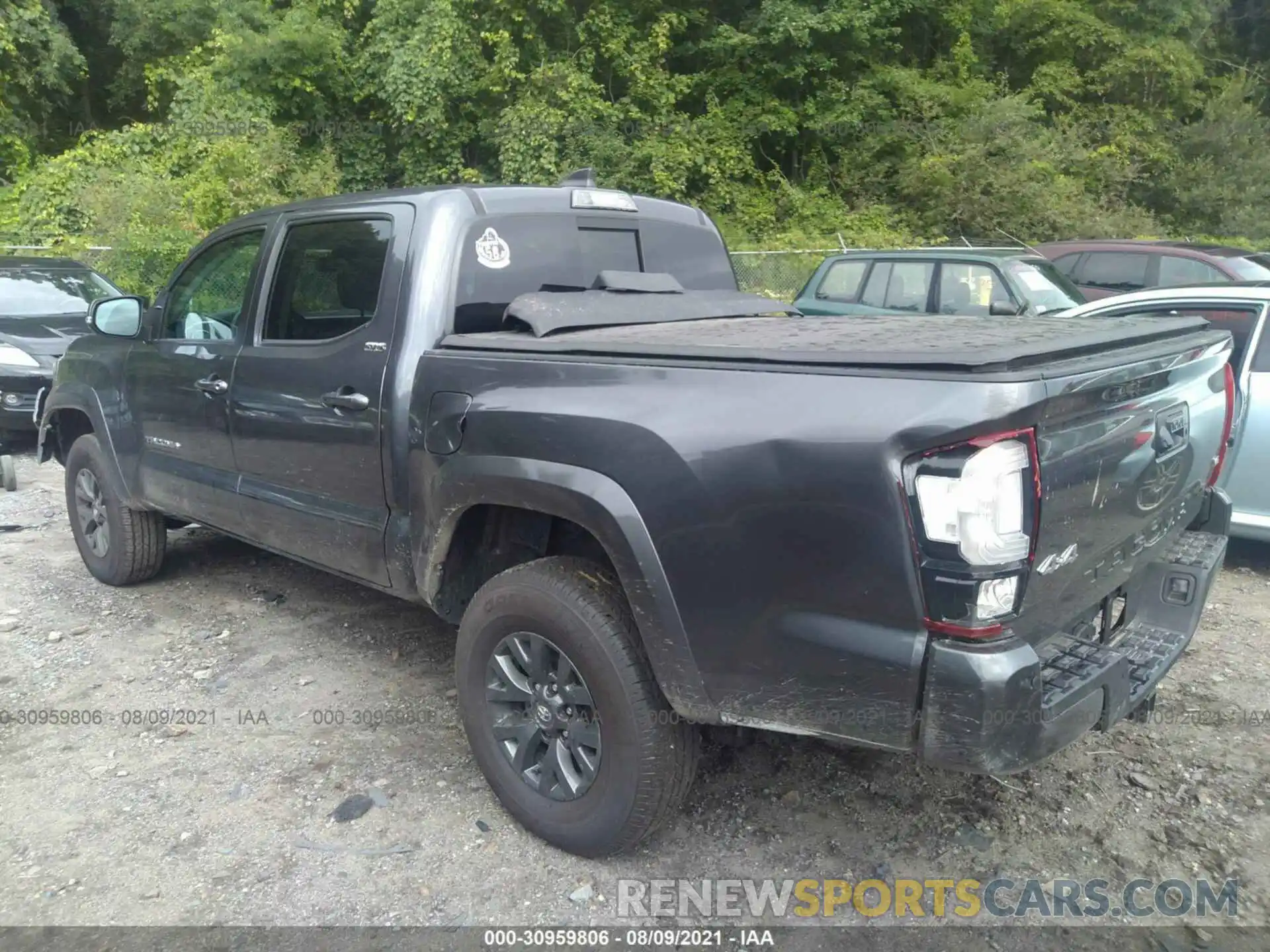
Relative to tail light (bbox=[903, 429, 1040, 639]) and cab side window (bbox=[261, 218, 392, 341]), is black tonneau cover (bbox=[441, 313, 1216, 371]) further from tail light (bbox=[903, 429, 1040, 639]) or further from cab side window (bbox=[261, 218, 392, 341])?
cab side window (bbox=[261, 218, 392, 341])

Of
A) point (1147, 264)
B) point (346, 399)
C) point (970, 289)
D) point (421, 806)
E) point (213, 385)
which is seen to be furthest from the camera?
point (1147, 264)

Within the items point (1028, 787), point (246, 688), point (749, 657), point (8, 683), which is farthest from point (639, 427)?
point (8, 683)

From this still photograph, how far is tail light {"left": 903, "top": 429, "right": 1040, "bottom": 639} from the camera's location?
2.05 meters

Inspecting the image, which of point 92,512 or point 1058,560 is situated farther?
point 92,512

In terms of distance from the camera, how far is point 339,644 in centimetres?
454

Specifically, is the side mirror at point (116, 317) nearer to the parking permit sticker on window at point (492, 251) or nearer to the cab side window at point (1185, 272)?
the parking permit sticker on window at point (492, 251)

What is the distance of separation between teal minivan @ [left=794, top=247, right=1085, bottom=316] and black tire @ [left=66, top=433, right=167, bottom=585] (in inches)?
257

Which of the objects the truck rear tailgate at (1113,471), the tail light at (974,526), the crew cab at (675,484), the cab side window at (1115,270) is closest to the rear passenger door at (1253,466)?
the crew cab at (675,484)

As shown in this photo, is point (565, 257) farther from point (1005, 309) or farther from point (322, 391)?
point (1005, 309)

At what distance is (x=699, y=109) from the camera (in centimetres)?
2020

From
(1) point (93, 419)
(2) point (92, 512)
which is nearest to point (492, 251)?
(1) point (93, 419)

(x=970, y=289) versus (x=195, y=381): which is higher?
(x=195, y=381)

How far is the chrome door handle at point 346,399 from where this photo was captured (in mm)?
3352

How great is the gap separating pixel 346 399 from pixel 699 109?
18467mm
